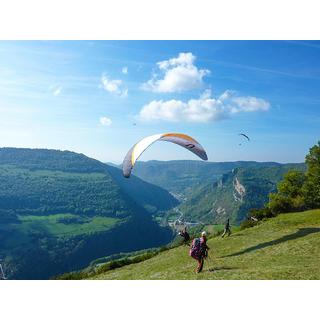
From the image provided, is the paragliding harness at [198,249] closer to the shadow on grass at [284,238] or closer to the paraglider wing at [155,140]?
the paraglider wing at [155,140]

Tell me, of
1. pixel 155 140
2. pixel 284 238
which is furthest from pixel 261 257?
pixel 155 140

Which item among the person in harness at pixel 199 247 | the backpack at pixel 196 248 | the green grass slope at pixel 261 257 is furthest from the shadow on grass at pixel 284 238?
the backpack at pixel 196 248

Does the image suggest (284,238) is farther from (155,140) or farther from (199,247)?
(155,140)

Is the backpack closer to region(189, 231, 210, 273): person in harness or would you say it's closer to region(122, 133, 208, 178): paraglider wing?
region(189, 231, 210, 273): person in harness

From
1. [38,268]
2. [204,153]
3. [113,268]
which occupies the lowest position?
[38,268]
